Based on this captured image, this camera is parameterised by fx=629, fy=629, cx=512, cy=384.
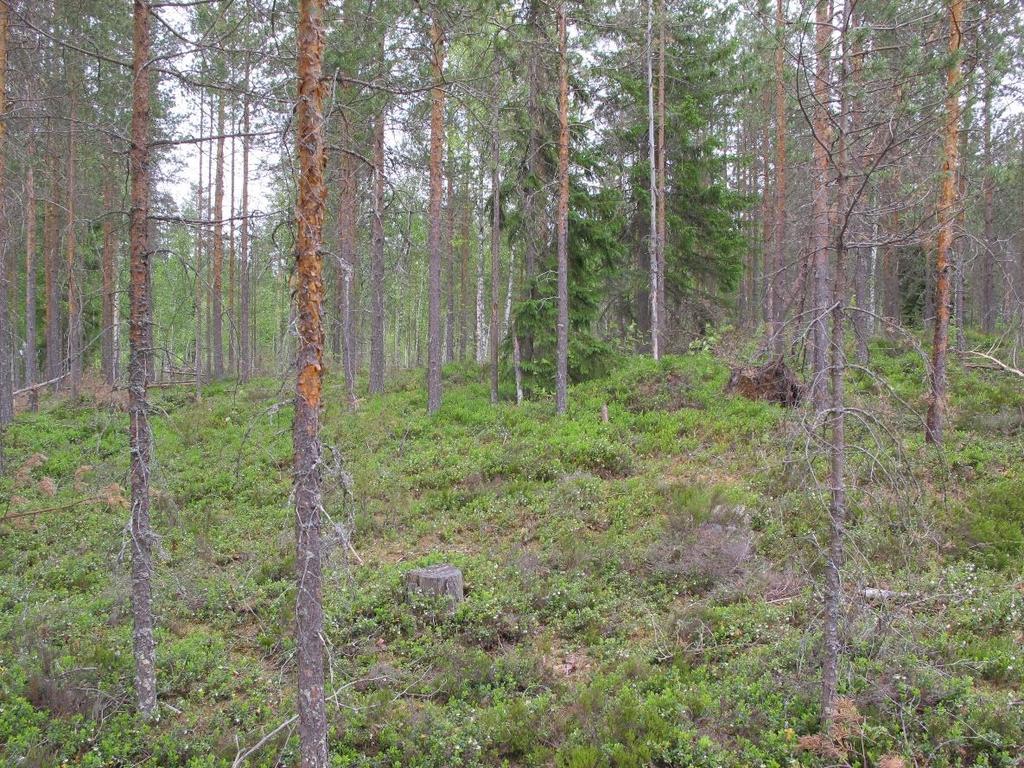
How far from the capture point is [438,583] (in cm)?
837

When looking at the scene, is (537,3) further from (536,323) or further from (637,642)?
(637,642)

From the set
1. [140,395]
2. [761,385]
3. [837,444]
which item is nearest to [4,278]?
[140,395]

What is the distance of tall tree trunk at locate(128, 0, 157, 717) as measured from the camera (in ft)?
20.3

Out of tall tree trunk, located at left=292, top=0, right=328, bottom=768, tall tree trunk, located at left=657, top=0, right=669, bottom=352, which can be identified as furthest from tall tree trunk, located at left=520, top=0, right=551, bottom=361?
tall tree trunk, located at left=292, top=0, right=328, bottom=768

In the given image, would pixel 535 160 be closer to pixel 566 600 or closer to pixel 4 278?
pixel 566 600

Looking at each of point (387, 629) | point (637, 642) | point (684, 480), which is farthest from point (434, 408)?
point (637, 642)

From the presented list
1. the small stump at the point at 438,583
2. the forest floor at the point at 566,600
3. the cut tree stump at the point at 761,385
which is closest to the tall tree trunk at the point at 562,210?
the forest floor at the point at 566,600

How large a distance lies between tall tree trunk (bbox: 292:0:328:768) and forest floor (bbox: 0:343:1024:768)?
0.24 metres

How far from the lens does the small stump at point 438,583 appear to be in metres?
8.36

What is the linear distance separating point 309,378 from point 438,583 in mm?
4752

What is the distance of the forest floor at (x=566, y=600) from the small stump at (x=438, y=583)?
245 millimetres

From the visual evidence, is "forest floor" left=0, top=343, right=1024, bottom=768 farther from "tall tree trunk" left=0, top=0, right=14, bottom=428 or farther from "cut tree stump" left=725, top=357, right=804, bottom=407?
"tall tree trunk" left=0, top=0, right=14, bottom=428

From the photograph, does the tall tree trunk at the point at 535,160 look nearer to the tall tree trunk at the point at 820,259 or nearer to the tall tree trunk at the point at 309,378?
the tall tree trunk at the point at 820,259

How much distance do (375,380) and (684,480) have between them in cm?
1157
